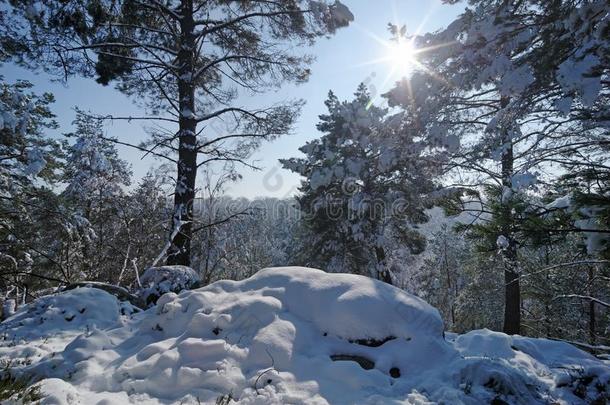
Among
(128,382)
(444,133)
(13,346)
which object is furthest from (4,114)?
(444,133)

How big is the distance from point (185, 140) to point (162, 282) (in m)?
3.20

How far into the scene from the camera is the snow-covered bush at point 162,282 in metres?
6.30

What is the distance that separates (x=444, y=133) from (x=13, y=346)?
707 centimetres

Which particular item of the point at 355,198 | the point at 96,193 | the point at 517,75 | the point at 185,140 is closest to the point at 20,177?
the point at 96,193

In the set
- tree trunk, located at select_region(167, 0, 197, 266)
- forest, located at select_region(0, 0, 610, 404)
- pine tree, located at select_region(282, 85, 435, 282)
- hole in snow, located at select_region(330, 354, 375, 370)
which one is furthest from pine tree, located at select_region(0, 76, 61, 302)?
pine tree, located at select_region(282, 85, 435, 282)

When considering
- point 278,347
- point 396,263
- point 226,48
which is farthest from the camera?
point 396,263

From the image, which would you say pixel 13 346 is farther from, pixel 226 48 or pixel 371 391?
pixel 226 48

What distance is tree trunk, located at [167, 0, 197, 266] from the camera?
7504 millimetres

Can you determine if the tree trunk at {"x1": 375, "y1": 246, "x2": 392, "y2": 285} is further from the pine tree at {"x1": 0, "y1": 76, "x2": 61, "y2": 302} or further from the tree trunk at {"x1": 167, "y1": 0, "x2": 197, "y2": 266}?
the pine tree at {"x1": 0, "y1": 76, "x2": 61, "y2": 302}

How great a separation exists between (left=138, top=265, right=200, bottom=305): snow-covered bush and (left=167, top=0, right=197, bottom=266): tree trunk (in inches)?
41.4

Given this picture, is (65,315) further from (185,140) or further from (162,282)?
(185,140)

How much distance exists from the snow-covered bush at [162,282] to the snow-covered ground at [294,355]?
1.52 meters

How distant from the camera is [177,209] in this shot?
732 cm

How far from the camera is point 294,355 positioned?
337 centimetres
